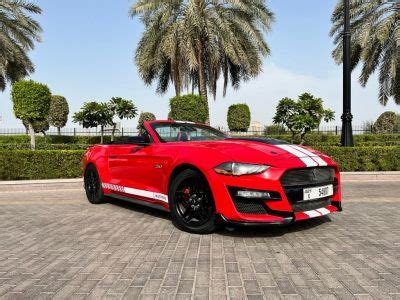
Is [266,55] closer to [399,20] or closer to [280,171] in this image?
[399,20]

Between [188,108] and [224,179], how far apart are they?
14786 mm

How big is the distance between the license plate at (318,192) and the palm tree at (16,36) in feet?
72.4

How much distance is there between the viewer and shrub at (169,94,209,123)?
18.8 m

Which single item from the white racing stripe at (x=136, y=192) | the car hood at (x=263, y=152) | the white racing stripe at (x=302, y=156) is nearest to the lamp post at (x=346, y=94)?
the car hood at (x=263, y=152)

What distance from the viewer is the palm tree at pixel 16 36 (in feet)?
72.4

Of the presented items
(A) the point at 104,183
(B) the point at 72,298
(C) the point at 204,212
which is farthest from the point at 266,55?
(B) the point at 72,298

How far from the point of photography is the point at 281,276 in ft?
10.5

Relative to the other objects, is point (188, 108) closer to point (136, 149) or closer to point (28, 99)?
point (28, 99)

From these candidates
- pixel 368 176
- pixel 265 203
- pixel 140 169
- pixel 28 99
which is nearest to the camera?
pixel 265 203

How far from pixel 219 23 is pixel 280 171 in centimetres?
1767

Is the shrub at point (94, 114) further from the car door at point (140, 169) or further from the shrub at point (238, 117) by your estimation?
the car door at point (140, 169)

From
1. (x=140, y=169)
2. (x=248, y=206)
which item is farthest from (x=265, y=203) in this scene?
(x=140, y=169)

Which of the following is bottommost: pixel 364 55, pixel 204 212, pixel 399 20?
pixel 204 212

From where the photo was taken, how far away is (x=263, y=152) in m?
4.32
